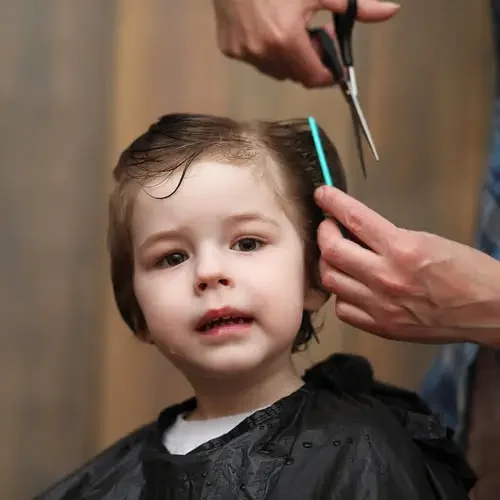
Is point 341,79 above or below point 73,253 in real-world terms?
above

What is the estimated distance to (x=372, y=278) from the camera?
860mm

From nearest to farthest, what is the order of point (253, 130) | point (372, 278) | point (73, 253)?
1. point (372, 278)
2. point (253, 130)
3. point (73, 253)

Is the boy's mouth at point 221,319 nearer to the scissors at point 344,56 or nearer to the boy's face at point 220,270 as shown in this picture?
the boy's face at point 220,270

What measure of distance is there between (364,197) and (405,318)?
2.17 feet

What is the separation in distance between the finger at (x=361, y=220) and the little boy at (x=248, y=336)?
59 millimetres

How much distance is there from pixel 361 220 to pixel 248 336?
16 cm

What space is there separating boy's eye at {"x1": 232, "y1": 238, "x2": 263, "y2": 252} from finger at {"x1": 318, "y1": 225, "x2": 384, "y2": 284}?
0.07 m

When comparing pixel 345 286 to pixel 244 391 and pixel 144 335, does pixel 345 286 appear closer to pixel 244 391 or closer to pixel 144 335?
pixel 244 391

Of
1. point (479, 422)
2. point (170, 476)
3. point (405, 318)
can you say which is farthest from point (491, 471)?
point (170, 476)

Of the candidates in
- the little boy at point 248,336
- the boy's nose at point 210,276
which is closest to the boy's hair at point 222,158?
the little boy at point 248,336

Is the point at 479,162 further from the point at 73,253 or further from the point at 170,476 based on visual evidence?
the point at 170,476

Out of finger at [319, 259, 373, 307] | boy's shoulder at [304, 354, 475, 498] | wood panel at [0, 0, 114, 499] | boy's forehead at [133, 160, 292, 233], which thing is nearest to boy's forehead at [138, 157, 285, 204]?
boy's forehead at [133, 160, 292, 233]

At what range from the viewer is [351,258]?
86 centimetres

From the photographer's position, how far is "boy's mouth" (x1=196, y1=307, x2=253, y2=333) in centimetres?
86
